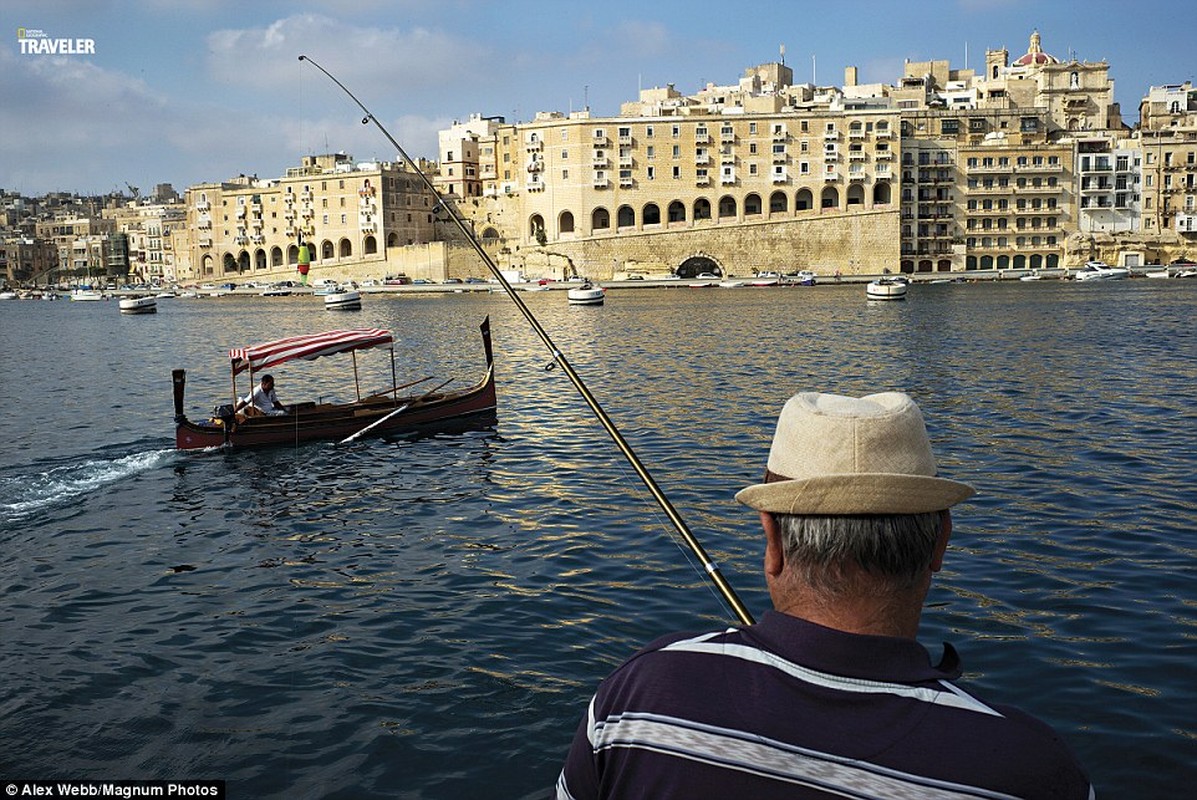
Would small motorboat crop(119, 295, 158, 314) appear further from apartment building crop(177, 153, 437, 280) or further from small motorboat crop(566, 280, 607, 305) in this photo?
small motorboat crop(566, 280, 607, 305)

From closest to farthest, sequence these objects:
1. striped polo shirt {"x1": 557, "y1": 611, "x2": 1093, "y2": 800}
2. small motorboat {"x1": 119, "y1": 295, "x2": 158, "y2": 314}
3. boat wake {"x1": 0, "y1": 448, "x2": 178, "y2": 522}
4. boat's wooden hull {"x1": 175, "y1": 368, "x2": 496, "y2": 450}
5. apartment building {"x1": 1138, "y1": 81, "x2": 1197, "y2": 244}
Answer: striped polo shirt {"x1": 557, "y1": 611, "x2": 1093, "y2": 800}
boat wake {"x1": 0, "y1": 448, "x2": 178, "y2": 522}
boat's wooden hull {"x1": 175, "y1": 368, "x2": 496, "y2": 450}
small motorboat {"x1": 119, "y1": 295, "x2": 158, "y2": 314}
apartment building {"x1": 1138, "y1": 81, "x2": 1197, "y2": 244}

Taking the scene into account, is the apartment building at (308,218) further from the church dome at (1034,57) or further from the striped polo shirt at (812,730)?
the striped polo shirt at (812,730)

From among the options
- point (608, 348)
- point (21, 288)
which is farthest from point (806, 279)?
point (21, 288)

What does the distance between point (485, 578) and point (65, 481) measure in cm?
904

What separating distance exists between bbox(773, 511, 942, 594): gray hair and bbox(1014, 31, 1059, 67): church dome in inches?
4529

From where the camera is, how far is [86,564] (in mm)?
11414

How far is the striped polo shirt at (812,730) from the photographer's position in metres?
1.88

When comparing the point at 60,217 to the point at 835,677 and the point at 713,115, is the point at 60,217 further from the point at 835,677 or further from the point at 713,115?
the point at 835,677

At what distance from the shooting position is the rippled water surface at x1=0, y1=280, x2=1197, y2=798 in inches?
271

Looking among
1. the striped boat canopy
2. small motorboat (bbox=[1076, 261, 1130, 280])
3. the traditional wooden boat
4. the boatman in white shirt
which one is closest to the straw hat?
the traditional wooden boat

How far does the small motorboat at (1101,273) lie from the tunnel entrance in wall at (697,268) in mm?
28868

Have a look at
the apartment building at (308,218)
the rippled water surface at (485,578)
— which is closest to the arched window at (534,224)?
the apartment building at (308,218)

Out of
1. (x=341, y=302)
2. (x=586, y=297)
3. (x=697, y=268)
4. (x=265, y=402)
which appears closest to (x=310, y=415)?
(x=265, y=402)

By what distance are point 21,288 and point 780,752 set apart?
150691 mm
